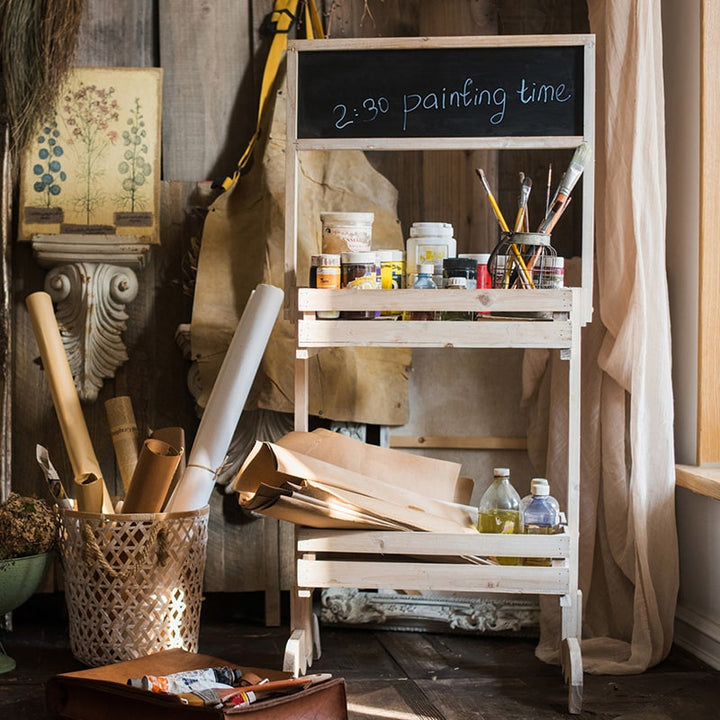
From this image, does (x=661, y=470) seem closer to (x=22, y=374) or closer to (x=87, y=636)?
(x=87, y=636)

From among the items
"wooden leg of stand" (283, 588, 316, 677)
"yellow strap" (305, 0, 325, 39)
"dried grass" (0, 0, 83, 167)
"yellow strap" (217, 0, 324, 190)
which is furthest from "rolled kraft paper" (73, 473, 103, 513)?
"yellow strap" (305, 0, 325, 39)

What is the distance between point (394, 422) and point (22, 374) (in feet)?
3.51

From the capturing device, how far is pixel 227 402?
8.02ft

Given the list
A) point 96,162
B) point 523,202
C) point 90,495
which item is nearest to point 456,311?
point 523,202

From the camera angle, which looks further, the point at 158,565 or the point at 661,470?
the point at 661,470

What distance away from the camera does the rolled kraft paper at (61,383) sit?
2.59m

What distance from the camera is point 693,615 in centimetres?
261

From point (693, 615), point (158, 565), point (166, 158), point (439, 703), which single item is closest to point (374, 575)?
point (439, 703)

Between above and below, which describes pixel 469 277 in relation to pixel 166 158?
below

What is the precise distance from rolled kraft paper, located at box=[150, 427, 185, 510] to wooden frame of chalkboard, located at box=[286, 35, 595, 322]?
18.1 inches

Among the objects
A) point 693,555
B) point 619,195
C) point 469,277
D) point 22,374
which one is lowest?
point 693,555

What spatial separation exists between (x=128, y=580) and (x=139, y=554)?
6cm

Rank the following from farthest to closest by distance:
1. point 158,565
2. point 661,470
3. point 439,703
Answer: point 661,470, point 158,565, point 439,703

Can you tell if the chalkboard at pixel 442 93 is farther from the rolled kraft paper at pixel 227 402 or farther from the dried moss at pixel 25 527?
the dried moss at pixel 25 527
